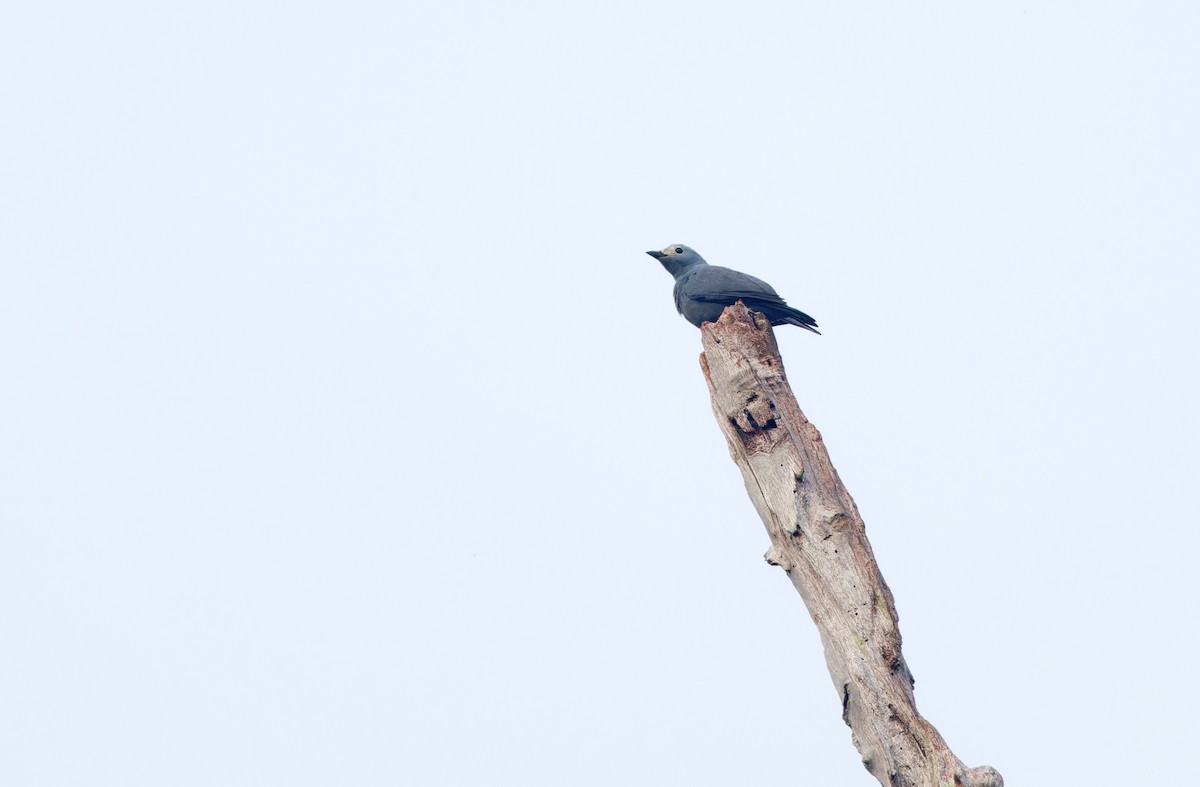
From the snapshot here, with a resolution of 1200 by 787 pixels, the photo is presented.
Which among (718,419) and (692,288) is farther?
(692,288)

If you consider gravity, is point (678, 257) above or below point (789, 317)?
above

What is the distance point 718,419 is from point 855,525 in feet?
3.89

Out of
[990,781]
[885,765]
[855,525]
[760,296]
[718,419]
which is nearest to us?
[990,781]

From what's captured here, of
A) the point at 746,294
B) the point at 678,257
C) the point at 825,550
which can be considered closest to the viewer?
the point at 825,550

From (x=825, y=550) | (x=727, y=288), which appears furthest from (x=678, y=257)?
(x=825, y=550)

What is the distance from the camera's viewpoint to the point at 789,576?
7219 millimetres

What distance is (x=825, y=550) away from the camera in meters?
7.00

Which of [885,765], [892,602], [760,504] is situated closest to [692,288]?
[760,504]

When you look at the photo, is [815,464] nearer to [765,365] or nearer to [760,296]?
[765,365]

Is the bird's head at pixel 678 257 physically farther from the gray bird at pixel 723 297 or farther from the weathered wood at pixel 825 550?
the weathered wood at pixel 825 550

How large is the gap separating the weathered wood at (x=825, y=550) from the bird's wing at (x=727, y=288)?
67.7 inches

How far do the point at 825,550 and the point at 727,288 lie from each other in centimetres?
346

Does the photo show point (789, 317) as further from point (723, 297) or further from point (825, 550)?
point (825, 550)

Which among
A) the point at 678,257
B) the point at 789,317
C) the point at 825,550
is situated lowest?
the point at 825,550
